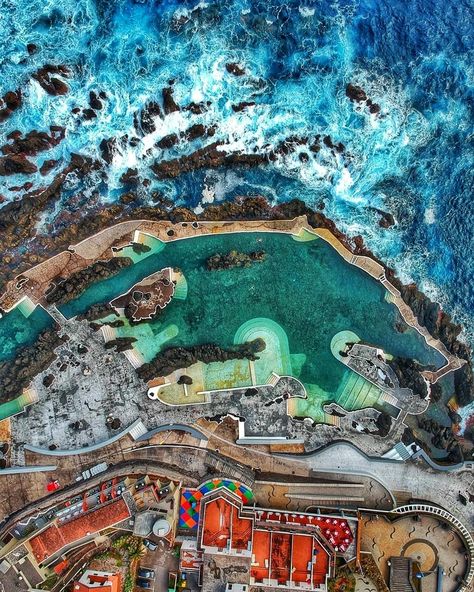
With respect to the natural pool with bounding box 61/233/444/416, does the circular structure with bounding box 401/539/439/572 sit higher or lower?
lower

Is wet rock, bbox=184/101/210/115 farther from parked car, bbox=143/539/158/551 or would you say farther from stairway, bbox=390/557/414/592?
stairway, bbox=390/557/414/592

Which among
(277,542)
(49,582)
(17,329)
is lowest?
(49,582)

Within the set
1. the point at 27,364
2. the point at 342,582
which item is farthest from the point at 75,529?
the point at 342,582

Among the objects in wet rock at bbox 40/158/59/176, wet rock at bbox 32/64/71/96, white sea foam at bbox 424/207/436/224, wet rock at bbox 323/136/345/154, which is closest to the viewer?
wet rock at bbox 32/64/71/96

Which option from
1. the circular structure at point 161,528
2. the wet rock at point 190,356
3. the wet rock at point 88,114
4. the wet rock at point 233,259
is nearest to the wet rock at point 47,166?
the wet rock at point 88,114

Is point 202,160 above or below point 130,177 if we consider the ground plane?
above

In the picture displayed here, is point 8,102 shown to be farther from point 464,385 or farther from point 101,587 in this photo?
point 464,385

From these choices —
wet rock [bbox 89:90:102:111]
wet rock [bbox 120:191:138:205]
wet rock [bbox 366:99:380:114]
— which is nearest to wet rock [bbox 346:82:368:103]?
wet rock [bbox 366:99:380:114]

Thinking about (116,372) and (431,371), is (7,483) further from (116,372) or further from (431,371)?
(431,371)
